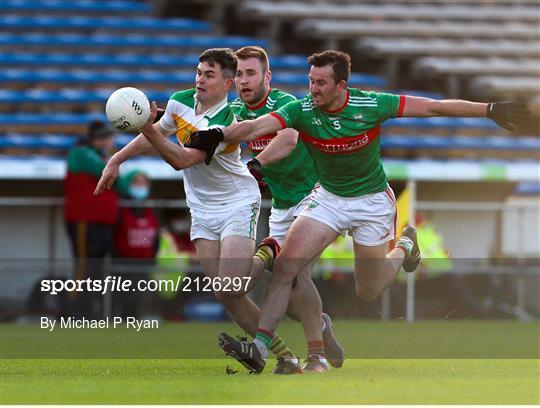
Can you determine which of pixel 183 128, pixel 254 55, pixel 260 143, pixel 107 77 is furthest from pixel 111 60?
pixel 183 128

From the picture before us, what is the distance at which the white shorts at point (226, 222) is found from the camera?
8.33 m

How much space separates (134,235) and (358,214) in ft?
19.3

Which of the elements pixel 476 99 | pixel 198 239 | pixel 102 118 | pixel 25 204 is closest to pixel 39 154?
pixel 102 118

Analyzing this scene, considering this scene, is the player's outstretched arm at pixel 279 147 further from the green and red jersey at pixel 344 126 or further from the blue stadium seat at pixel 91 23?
the blue stadium seat at pixel 91 23

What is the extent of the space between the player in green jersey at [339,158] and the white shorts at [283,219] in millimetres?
399

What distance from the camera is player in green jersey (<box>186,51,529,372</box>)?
7.97m

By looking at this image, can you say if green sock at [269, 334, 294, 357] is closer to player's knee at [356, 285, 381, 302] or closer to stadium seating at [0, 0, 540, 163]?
player's knee at [356, 285, 381, 302]

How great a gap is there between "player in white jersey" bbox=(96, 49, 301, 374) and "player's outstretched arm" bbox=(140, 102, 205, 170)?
0.33 m

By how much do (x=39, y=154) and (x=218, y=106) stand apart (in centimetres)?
863

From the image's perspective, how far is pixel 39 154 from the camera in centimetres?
1664

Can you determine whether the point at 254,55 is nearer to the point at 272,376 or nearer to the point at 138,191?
the point at 272,376

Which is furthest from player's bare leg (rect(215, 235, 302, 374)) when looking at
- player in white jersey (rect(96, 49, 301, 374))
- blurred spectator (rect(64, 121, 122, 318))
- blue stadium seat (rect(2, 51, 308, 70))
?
blue stadium seat (rect(2, 51, 308, 70))

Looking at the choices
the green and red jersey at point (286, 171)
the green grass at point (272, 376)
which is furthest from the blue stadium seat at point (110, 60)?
the green and red jersey at point (286, 171)

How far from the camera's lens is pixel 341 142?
8.23 metres
